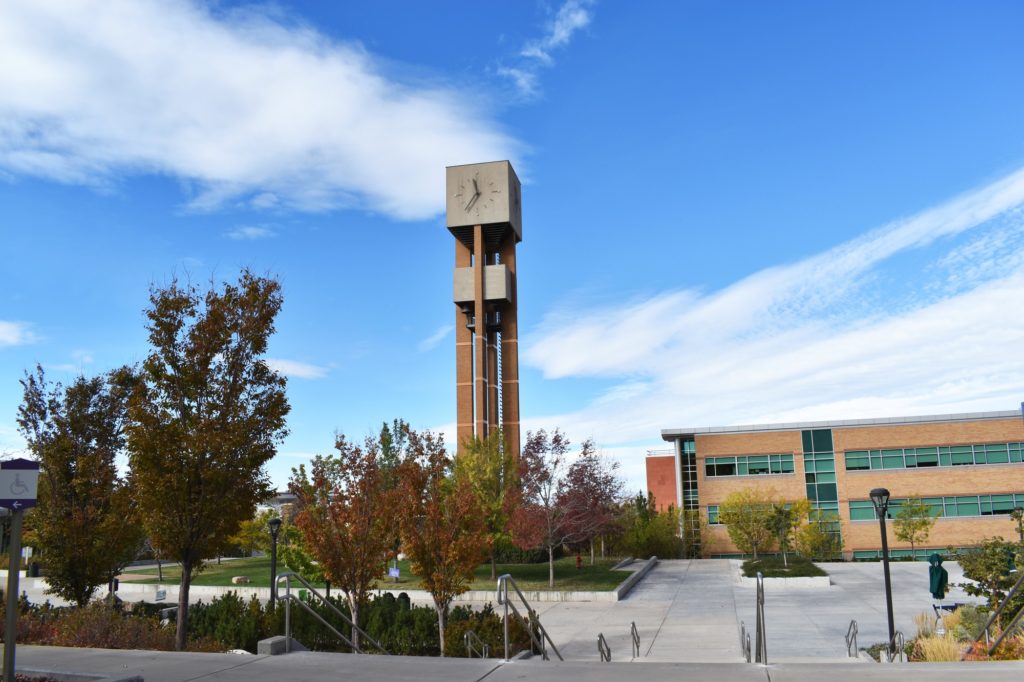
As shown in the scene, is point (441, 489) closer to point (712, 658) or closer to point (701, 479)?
point (712, 658)

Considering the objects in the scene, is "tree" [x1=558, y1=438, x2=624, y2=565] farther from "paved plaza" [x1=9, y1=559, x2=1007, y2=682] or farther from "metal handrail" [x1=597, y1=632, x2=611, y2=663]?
"metal handrail" [x1=597, y1=632, x2=611, y2=663]

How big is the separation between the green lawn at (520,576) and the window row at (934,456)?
2007cm

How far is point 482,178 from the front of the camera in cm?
5619

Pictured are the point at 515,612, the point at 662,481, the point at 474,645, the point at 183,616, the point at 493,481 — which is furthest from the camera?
the point at 662,481

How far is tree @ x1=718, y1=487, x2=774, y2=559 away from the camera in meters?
44.1

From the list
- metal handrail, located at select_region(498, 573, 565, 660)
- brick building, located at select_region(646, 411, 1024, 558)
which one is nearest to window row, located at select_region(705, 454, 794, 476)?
brick building, located at select_region(646, 411, 1024, 558)

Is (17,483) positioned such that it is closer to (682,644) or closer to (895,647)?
(682,644)

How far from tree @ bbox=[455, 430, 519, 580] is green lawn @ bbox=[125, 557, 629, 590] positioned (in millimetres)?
1593

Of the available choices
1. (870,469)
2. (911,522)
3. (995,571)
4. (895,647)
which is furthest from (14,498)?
(870,469)

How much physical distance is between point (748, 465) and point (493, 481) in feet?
76.8

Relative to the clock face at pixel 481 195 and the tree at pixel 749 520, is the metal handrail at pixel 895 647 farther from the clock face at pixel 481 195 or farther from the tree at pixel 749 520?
the clock face at pixel 481 195

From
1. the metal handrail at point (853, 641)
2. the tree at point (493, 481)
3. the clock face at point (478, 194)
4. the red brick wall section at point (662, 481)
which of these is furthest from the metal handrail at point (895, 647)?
the red brick wall section at point (662, 481)

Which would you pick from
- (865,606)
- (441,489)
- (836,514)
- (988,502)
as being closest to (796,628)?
(865,606)

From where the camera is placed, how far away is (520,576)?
1358 inches
